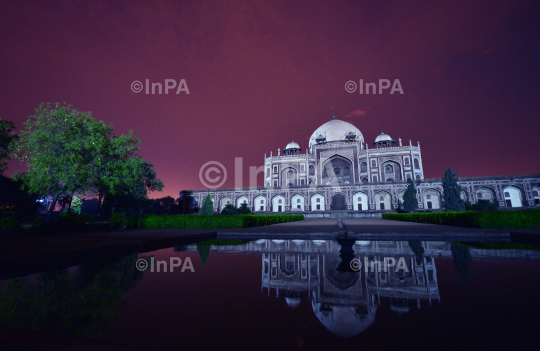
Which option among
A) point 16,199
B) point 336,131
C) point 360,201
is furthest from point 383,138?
point 16,199

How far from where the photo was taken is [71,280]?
3543 millimetres

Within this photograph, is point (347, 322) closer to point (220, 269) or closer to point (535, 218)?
point (220, 269)

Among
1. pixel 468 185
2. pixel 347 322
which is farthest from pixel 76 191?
pixel 468 185

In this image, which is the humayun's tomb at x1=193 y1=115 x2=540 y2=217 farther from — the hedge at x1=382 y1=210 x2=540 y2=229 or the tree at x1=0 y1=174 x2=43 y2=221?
the tree at x1=0 y1=174 x2=43 y2=221

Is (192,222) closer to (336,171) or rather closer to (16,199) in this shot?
(16,199)

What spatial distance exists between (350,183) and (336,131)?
46.3 ft

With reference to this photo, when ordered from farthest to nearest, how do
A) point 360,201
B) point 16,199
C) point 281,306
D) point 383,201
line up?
point 360,201, point 383,201, point 16,199, point 281,306

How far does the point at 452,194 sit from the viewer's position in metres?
20.6

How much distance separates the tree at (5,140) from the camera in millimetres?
16469

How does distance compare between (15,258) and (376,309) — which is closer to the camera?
(376,309)

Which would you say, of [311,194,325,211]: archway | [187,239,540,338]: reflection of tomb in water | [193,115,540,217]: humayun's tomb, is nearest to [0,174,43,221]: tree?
[193,115,540,217]: humayun's tomb

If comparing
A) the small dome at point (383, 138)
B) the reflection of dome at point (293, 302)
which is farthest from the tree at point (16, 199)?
the small dome at point (383, 138)

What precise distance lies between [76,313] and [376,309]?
2.86m

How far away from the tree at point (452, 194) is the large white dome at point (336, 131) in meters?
23.9
